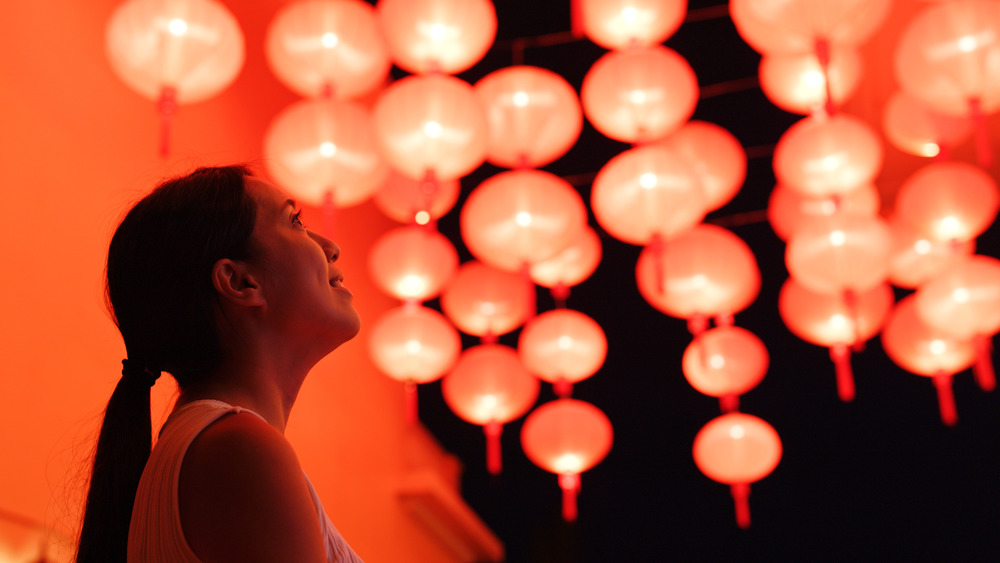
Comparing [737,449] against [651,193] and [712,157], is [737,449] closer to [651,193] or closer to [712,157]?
[712,157]

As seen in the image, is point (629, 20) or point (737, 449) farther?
point (737, 449)

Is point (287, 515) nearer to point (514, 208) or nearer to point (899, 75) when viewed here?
point (514, 208)

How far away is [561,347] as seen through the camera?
3.39 m

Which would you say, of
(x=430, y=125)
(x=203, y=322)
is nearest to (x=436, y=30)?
(x=430, y=125)

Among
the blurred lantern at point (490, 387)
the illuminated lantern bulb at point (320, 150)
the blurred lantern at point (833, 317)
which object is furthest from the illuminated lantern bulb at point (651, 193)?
the blurred lantern at point (490, 387)

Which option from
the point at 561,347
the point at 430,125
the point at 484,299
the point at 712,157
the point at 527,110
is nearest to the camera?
the point at 430,125

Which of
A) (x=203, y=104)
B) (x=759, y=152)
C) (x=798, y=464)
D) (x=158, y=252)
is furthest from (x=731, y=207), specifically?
(x=158, y=252)

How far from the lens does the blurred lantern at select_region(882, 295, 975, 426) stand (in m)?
3.48

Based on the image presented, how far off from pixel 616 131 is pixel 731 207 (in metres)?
2.31

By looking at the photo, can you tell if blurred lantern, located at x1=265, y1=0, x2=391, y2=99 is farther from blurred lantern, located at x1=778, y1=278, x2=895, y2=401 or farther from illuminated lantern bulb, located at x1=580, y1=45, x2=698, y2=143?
blurred lantern, located at x1=778, y1=278, x2=895, y2=401

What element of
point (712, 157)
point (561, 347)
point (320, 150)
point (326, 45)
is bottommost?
point (561, 347)

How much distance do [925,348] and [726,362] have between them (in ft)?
2.06

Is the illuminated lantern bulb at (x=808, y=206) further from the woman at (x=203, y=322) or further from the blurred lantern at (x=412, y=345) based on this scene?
the woman at (x=203, y=322)

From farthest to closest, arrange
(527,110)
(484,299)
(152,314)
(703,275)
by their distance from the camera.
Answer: (484,299) < (703,275) < (527,110) < (152,314)
